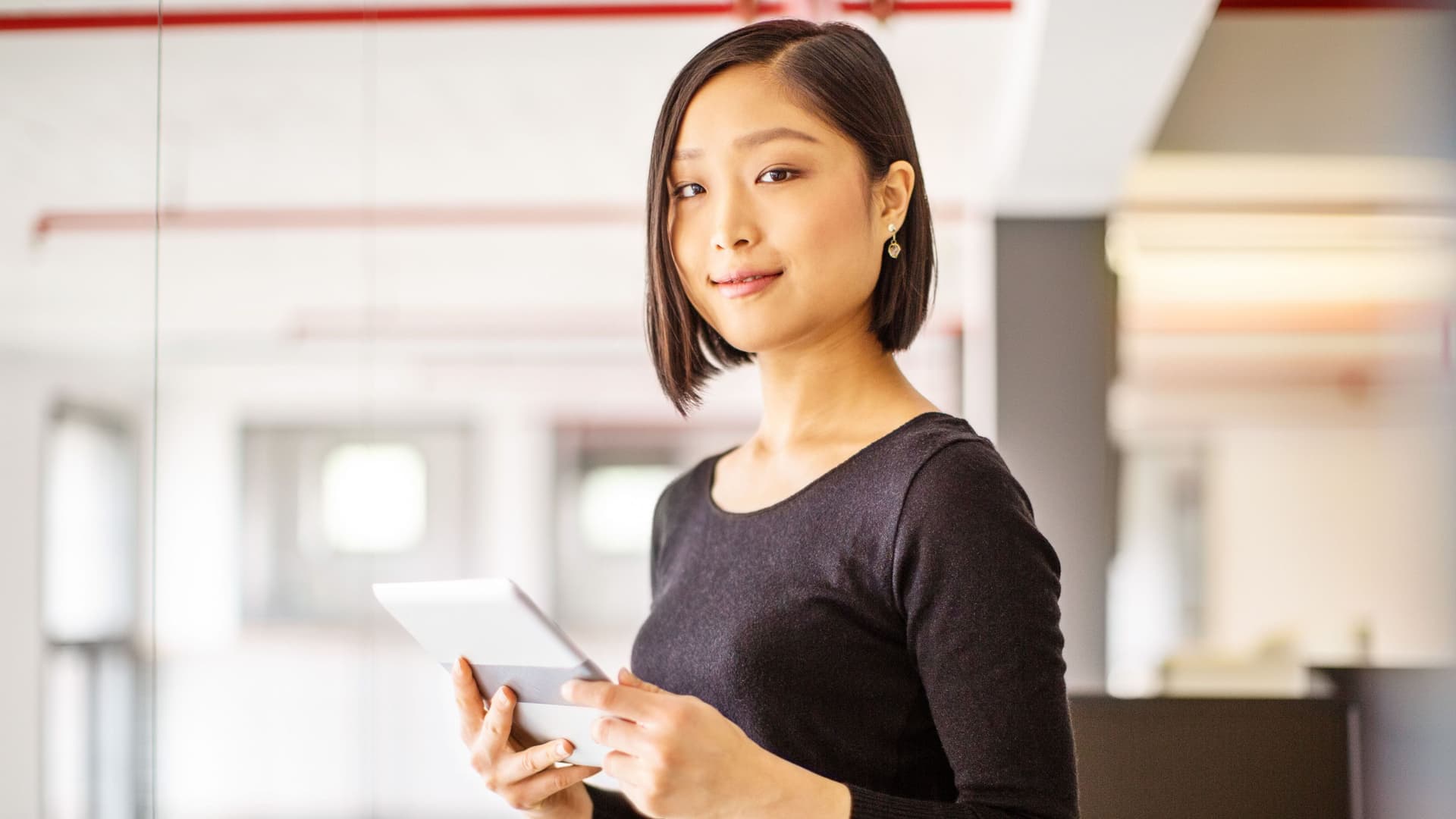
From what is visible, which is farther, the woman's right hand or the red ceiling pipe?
the red ceiling pipe

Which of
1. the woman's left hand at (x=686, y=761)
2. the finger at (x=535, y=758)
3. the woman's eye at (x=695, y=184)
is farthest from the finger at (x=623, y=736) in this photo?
the woman's eye at (x=695, y=184)

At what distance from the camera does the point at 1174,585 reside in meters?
9.53

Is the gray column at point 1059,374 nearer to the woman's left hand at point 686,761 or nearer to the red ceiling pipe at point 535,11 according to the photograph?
the red ceiling pipe at point 535,11

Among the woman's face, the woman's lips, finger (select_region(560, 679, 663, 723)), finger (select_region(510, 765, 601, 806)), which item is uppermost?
the woman's face

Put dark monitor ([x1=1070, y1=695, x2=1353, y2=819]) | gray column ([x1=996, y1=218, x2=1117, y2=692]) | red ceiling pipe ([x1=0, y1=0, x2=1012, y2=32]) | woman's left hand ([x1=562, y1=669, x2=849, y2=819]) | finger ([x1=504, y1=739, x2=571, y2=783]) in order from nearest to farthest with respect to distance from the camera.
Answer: woman's left hand ([x1=562, y1=669, x2=849, y2=819]), finger ([x1=504, y1=739, x2=571, y2=783]), dark monitor ([x1=1070, y1=695, x2=1353, y2=819]), red ceiling pipe ([x1=0, y1=0, x2=1012, y2=32]), gray column ([x1=996, y1=218, x2=1117, y2=692])

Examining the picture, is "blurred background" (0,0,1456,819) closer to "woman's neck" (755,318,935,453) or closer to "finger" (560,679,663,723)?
"finger" (560,679,663,723)

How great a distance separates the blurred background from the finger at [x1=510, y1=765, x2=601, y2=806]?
369 millimetres

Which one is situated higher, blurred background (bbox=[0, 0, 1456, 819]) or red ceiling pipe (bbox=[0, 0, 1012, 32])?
red ceiling pipe (bbox=[0, 0, 1012, 32])

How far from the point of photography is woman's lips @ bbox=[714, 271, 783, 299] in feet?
3.68

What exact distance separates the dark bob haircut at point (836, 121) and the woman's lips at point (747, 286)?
0.31ft

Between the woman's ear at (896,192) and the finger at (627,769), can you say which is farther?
the woman's ear at (896,192)

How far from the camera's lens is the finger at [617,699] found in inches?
35.1

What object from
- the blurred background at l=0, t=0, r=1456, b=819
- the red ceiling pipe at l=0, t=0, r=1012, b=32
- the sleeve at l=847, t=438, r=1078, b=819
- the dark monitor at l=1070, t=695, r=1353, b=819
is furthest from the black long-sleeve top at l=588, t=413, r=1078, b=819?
the red ceiling pipe at l=0, t=0, r=1012, b=32

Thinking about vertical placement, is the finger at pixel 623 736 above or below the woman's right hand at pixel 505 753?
above
